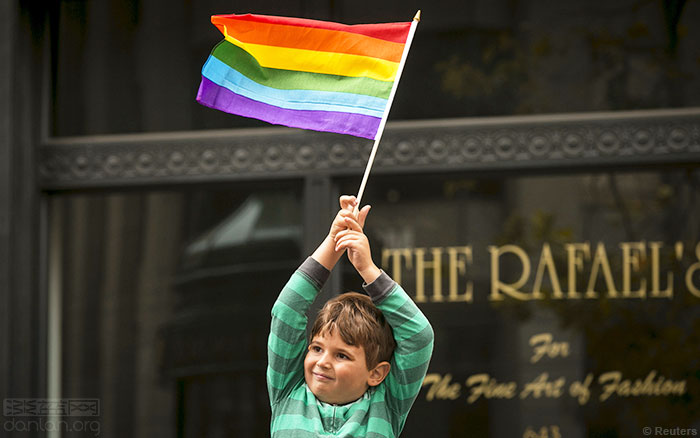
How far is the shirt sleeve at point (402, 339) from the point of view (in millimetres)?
3086

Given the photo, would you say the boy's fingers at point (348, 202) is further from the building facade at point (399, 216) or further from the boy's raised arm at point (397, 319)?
the building facade at point (399, 216)

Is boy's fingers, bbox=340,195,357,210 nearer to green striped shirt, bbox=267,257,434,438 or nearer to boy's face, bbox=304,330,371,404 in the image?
green striped shirt, bbox=267,257,434,438

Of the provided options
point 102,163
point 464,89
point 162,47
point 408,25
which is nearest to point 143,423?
point 102,163

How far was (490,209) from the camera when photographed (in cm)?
554

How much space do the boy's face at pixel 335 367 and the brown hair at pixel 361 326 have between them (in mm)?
19

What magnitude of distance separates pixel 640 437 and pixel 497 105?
196cm

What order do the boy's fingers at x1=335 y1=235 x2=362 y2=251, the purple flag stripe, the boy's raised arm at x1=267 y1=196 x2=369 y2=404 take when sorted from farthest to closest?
the purple flag stripe
the boy's raised arm at x1=267 y1=196 x2=369 y2=404
the boy's fingers at x1=335 y1=235 x2=362 y2=251

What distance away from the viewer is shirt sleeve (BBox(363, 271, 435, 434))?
3.09m

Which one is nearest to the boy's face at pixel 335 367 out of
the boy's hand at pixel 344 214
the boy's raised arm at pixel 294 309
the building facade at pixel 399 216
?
the boy's raised arm at pixel 294 309

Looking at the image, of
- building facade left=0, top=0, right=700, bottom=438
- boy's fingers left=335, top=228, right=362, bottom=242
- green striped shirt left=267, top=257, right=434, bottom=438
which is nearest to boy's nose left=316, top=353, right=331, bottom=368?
green striped shirt left=267, top=257, right=434, bottom=438

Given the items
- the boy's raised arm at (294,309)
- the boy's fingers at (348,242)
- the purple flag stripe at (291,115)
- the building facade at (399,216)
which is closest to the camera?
the boy's fingers at (348,242)

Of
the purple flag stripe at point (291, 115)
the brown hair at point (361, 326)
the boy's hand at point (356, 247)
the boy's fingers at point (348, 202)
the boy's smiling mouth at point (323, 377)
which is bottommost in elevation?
the boy's smiling mouth at point (323, 377)

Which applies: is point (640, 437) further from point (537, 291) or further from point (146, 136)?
point (146, 136)

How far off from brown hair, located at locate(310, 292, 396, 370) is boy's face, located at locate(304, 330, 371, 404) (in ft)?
0.06
